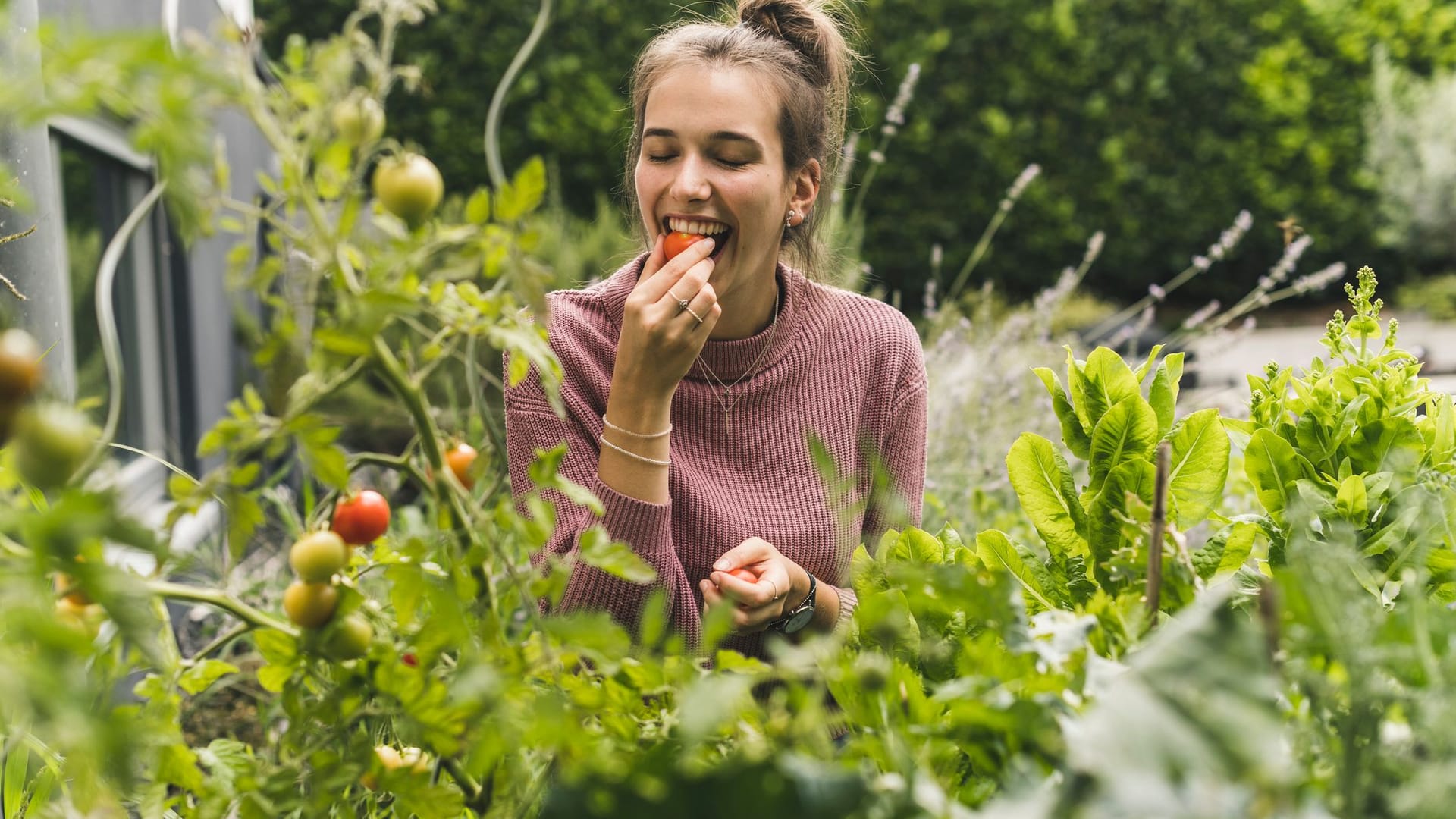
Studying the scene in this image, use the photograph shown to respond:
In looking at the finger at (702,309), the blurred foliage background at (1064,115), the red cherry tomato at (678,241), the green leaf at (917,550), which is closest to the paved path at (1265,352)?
the blurred foliage background at (1064,115)

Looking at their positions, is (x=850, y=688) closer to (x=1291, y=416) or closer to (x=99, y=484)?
(x=99, y=484)

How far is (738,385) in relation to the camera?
6.23 feet

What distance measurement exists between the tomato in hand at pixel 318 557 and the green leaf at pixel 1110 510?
1.57 ft

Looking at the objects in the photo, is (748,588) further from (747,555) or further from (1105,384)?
(1105,384)

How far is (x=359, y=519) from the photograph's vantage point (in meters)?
0.61

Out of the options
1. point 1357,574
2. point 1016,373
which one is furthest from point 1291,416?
point 1016,373

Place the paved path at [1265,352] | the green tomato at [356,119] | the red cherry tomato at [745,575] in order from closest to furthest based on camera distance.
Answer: the green tomato at [356,119] < the red cherry tomato at [745,575] < the paved path at [1265,352]

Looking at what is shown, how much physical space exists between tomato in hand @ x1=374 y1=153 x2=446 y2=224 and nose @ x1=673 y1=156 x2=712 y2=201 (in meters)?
1.16

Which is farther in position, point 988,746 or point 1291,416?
point 1291,416

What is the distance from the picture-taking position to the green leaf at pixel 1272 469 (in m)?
0.81

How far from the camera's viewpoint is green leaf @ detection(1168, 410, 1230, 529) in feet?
2.50

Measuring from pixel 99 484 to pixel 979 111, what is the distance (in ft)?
28.7

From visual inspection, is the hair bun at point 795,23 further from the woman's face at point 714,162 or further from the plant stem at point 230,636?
the plant stem at point 230,636

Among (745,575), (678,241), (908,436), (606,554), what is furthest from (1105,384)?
(908,436)
